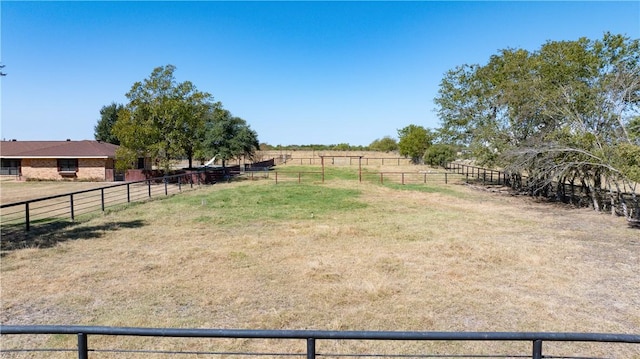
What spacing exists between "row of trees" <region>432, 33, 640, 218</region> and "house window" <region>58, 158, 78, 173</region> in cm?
3198

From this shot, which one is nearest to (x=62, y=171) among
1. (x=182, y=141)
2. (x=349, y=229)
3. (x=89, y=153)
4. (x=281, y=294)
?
(x=89, y=153)

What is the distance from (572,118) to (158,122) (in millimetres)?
26159

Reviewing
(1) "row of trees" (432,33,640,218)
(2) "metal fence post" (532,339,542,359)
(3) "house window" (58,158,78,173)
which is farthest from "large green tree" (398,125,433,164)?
(2) "metal fence post" (532,339,542,359)

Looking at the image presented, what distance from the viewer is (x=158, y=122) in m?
28.1

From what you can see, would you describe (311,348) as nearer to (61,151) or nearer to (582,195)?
(582,195)

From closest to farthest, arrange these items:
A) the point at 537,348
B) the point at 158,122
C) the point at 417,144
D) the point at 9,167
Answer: the point at 537,348, the point at 158,122, the point at 9,167, the point at 417,144

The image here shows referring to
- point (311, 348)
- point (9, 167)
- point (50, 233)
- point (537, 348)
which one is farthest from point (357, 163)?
point (311, 348)

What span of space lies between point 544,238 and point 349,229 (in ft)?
19.5

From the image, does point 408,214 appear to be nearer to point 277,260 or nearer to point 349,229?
point 349,229

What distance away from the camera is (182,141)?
28.3 metres

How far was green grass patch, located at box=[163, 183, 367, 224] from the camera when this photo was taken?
1458 centimetres

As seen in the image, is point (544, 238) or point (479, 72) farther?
point (479, 72)

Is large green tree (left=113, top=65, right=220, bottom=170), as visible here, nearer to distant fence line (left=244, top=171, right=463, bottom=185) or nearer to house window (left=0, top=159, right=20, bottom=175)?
distant fence line (left=244, top=171, right=463, bottom=185)

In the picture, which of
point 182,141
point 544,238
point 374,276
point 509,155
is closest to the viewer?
point 374,276
